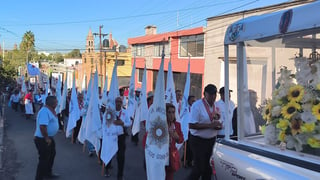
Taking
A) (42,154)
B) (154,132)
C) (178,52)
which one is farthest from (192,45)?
(154,132)

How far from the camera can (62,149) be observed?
9.57m

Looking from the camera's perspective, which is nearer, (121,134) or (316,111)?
(316,111)

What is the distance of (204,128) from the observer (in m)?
4.71

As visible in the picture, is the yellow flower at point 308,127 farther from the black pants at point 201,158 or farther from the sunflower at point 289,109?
the black pants at point 201,158

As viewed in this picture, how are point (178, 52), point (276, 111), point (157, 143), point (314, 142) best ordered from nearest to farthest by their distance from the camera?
point (314, 142) < point (276, 111) < point (157, 143) < point (178, 52)

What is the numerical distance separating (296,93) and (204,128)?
2.08 m

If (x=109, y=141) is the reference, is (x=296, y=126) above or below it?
above

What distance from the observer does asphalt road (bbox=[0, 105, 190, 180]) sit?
22.5ft

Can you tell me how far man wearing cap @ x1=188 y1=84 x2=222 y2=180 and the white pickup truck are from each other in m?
1.38

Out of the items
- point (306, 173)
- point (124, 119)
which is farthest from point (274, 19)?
point (124, 119)

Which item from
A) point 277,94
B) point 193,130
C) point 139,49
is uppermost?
point 139,49

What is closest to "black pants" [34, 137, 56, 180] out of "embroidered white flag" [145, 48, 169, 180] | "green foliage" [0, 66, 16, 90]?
"embroidered white flag" [145, 48, 169, 180]

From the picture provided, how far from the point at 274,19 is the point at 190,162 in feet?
18.2

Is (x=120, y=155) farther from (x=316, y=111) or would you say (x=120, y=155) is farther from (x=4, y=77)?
(x=4, y=77)
